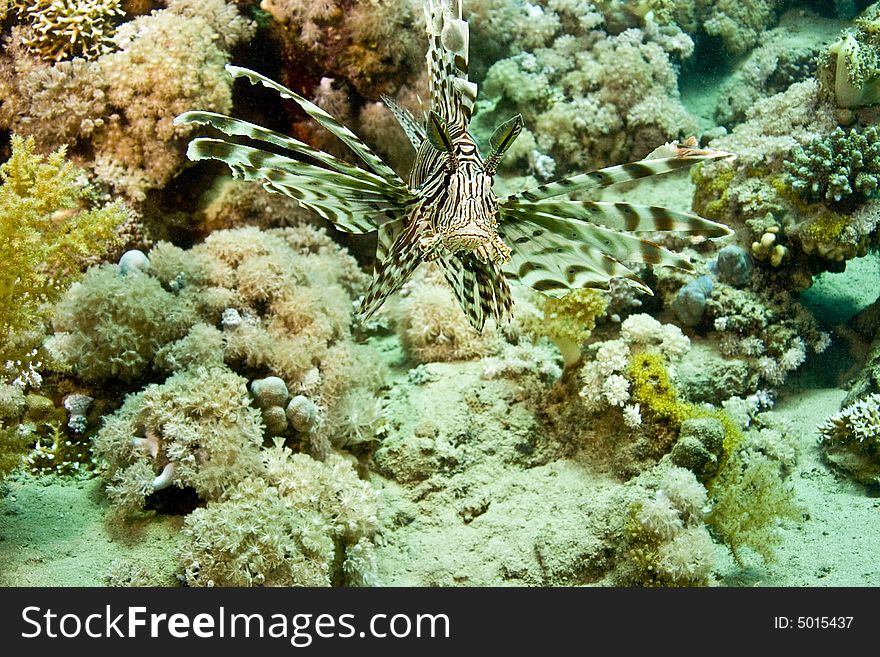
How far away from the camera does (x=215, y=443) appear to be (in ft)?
12.0

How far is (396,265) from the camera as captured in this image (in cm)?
279

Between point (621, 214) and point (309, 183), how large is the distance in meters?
1.31

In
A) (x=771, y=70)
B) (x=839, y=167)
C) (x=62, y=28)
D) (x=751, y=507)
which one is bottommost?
(x=751, y=507)

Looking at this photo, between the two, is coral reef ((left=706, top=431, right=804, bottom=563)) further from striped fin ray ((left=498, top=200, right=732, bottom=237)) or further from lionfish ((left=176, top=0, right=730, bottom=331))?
striped fin ray ((left=498, top=200, right=732, bottom=237))

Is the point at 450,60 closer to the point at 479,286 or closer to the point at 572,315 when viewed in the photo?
the point at 479,286

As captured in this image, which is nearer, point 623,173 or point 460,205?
point 460,205

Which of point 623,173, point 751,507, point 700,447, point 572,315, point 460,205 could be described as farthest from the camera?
point 572,315

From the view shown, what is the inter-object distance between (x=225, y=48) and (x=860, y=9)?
25.2ft

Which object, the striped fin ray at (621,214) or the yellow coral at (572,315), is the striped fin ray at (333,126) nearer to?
the striped fin ray at (621,214)

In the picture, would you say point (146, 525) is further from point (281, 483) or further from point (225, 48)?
point (225, 48)

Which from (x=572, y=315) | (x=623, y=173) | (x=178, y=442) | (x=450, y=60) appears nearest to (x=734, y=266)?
(x=572, y=315)

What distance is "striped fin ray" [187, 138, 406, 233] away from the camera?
Result: 255cm

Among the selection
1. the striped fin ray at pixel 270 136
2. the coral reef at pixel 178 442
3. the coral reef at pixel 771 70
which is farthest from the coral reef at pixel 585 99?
the striped fin ray at pixel 270 136

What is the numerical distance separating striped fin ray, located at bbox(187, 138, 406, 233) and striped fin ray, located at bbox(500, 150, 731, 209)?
1.92ft
